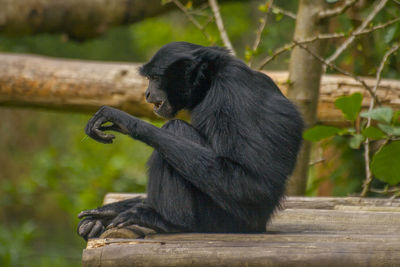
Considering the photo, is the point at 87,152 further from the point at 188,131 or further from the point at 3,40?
the point at 188,131

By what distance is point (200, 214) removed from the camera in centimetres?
308

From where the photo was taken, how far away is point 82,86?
5484 millimetres

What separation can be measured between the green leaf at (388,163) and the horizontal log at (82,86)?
1470mm

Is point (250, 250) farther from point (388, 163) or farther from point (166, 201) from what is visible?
point (388, 163)

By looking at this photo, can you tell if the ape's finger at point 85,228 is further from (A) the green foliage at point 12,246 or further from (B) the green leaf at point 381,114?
(A) the green foliage at point 12,246

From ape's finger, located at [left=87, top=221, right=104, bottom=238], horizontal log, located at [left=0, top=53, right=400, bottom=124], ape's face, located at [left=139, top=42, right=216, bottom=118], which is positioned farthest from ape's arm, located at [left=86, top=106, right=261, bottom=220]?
horizontal log, located at [left=0, top=53, right=400, bottom=124]

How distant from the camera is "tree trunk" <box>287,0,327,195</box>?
4.90 meters

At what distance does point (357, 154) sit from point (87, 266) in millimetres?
3737

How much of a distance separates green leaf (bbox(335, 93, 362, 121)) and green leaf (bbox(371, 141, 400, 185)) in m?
0.32

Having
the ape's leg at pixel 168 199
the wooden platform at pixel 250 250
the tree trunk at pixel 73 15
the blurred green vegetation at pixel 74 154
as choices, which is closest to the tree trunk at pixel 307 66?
the blurred green vegetation at pixel 74 154

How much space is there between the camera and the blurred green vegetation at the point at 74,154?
659 centimetres

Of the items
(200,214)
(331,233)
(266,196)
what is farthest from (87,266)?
(331,233)

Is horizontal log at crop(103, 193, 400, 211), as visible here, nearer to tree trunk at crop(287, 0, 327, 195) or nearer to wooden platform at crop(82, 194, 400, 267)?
tree trunk at crop(287, 0, 327, 195)

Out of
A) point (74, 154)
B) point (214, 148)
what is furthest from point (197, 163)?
point (74, 154)
